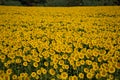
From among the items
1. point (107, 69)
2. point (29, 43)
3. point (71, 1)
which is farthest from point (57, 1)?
point (107, 69)

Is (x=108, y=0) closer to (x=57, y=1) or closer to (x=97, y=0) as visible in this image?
(x=97, y=0)

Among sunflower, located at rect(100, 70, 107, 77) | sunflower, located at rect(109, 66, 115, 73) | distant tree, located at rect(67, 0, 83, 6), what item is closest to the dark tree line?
distant tree, located at rect(67, 0, 83, 6)

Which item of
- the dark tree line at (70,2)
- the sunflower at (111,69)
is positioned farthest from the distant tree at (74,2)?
the sunflower at (111,69)

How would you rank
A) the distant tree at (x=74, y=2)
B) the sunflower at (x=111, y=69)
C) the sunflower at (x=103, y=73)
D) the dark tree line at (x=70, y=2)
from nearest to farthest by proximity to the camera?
the sunflower at (x=103, y=73)
the sunflower at (x=111, y=69)
the dark tree line at (x=70, y=2)
the distant tree at (x=74, y=2)

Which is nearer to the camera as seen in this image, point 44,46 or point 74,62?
point 74,62

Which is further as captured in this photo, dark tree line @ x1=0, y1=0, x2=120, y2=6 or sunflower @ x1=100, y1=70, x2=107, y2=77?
dark tree line @ x1=0, y1=0, x2=120, y2=6

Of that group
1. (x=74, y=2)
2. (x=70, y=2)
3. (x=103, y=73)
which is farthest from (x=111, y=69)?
(x=74, y=2)

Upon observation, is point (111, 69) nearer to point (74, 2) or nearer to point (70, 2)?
point (70, 2)

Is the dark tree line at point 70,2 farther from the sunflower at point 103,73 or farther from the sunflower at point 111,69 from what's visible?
the sunflower at point 103,73

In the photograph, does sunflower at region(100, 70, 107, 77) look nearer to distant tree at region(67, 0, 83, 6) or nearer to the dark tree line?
the dark tree line

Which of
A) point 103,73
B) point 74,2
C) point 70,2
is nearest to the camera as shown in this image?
point 103,73

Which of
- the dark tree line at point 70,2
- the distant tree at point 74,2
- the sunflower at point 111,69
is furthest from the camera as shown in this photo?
the distant tree at point 74,2

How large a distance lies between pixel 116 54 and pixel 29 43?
284 centimetres

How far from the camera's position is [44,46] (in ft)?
24.6
